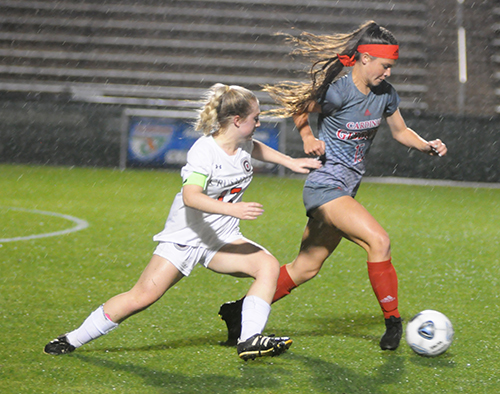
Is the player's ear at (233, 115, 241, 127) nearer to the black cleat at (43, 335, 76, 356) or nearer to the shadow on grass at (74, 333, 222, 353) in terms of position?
the shadow on grass at (74, 333, 222, 353)

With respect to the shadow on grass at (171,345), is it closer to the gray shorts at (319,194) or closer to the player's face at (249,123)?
the gray shorts at (319,194)

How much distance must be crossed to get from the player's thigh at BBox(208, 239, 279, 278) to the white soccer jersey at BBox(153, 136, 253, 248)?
0.19 ft

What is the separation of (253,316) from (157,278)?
1.50ft

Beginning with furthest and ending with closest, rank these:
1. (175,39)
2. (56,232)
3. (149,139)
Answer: (175,39) → (149,139) → (56,232)

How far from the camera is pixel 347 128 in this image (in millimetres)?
3678

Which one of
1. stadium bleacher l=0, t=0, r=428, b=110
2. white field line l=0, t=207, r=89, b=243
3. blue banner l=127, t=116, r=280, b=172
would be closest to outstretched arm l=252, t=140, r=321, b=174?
white field line l=0, t=207, r=89, b=243

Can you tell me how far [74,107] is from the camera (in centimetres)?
1262

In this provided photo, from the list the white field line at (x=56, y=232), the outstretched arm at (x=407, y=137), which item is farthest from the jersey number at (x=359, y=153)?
the white field line at (x=56, y=232)

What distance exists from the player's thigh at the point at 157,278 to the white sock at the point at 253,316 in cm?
36

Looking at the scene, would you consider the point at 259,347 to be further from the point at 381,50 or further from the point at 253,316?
the point at 381,50

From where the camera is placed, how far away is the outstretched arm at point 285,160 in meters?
3.40

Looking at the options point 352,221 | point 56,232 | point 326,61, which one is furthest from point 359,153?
point 56,232

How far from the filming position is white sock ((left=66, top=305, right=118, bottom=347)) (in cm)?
324

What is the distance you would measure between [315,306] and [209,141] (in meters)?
1.72
